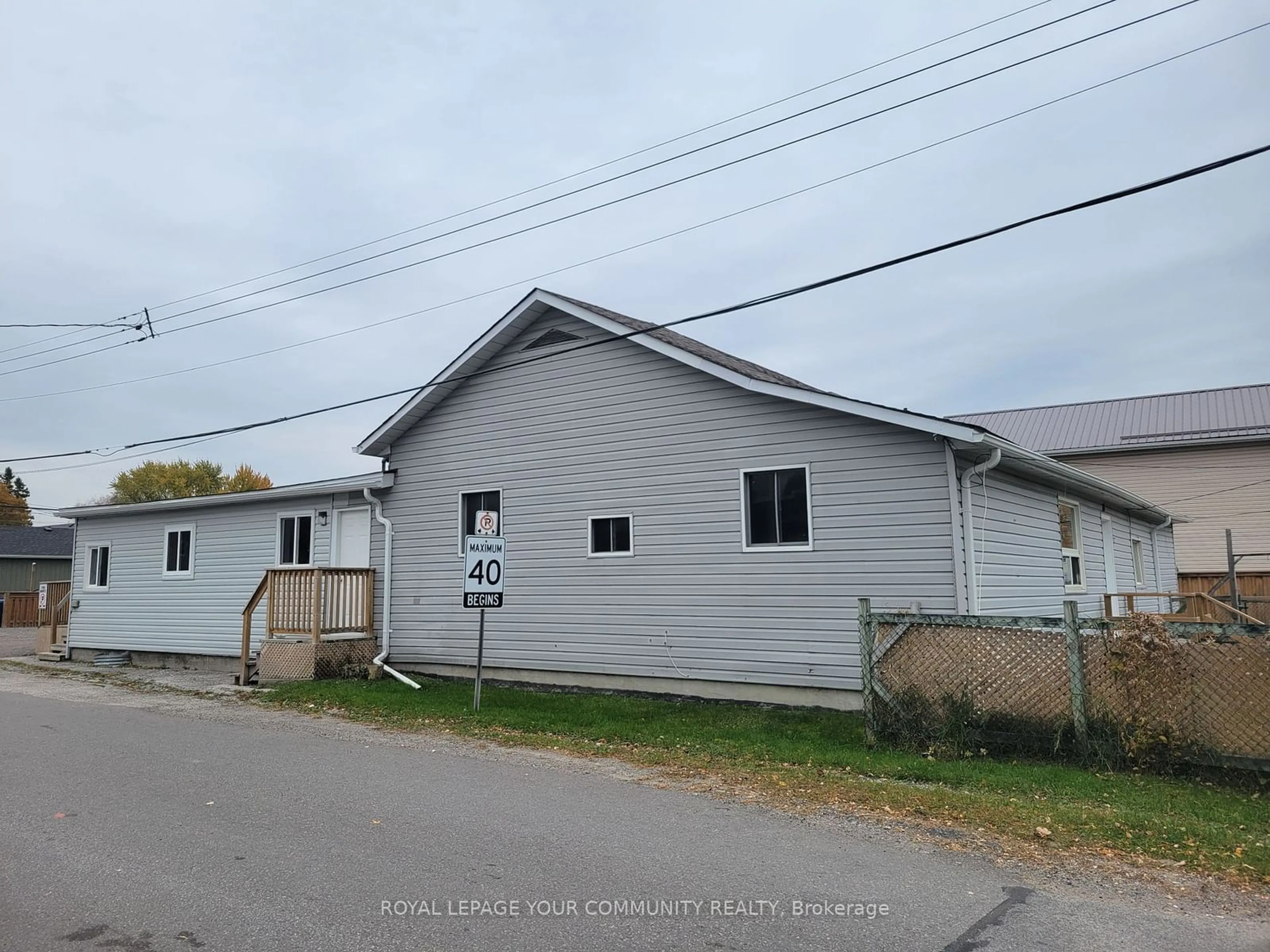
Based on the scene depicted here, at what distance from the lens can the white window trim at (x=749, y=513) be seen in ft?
39.7

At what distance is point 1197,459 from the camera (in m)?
28.5

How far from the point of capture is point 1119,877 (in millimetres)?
5504

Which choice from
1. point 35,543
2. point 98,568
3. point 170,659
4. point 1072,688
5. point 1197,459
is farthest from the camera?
point 35,543

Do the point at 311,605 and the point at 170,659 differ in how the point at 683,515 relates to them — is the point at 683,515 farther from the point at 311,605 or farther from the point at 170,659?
the point at 170,659

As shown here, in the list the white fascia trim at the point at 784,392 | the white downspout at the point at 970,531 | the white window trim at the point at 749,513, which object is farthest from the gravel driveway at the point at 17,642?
the white downspout at the point at 970,531

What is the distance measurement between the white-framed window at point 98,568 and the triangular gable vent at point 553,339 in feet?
42.5

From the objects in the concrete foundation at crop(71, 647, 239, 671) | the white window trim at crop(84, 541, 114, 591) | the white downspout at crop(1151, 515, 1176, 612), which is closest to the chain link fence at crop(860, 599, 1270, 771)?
the concrete foundation at crop(71, 647, 239, 671)

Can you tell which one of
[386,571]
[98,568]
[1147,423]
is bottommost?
[386,571]

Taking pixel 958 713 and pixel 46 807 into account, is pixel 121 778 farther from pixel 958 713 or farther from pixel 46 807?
pixel 958 713

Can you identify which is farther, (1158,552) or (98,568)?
(1158,552)

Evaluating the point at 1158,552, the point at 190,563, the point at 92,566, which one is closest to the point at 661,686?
the point at 190,563

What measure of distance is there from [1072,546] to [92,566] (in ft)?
70.9

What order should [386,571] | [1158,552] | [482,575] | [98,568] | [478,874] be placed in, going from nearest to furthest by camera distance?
[478,874], [482,575], [386,571], [98,568], [1158,552]

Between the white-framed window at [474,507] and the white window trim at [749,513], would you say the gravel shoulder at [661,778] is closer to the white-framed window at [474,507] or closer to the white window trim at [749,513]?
the white-framed window at [474,507]
